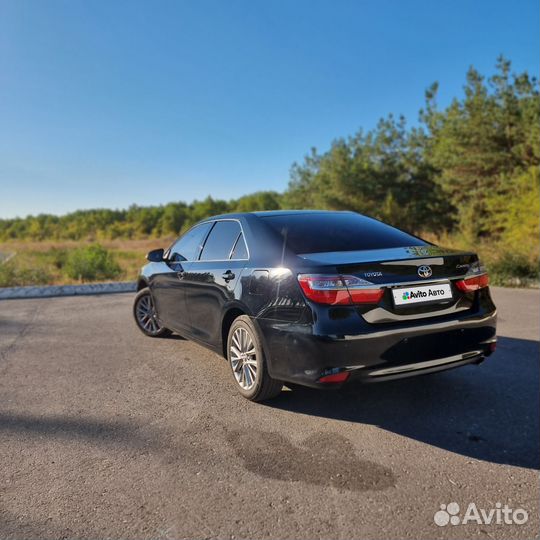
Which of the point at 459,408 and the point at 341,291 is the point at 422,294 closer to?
the point at 341,291

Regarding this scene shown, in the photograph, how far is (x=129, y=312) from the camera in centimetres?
803

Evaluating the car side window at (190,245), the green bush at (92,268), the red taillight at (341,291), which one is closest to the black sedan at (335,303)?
the red taillight at (341,291)

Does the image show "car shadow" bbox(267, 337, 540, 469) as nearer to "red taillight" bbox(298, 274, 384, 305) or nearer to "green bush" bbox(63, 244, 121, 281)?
"red taillight" bbox(298, 274, 384, 305)

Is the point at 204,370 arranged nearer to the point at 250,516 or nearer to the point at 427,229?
the point at 250,516

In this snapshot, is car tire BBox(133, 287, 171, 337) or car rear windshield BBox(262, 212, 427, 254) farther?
car tire BBox(133, 287, 171, 337)

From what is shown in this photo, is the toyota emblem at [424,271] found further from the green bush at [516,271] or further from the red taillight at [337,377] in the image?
the green bush at [516,271]

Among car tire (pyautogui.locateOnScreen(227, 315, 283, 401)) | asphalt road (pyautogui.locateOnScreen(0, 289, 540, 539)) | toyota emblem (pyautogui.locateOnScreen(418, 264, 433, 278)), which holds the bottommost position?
asphalt road (pyautogui.locateOnScreen(0, 289, 540, 539))

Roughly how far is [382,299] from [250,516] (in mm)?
1498

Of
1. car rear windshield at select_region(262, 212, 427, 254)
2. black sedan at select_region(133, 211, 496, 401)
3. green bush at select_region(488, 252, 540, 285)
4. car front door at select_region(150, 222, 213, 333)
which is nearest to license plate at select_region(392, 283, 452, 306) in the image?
black sedan at select_region(133, 211, 496, 401)

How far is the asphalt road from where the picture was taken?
2.10 metres

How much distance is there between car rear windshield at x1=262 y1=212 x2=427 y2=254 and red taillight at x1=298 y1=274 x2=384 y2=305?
0.46 m

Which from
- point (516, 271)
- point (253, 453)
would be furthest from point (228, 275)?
point (516, 271)

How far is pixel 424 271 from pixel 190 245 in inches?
106

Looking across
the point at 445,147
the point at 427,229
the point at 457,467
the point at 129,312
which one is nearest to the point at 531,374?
the point at 457,467
